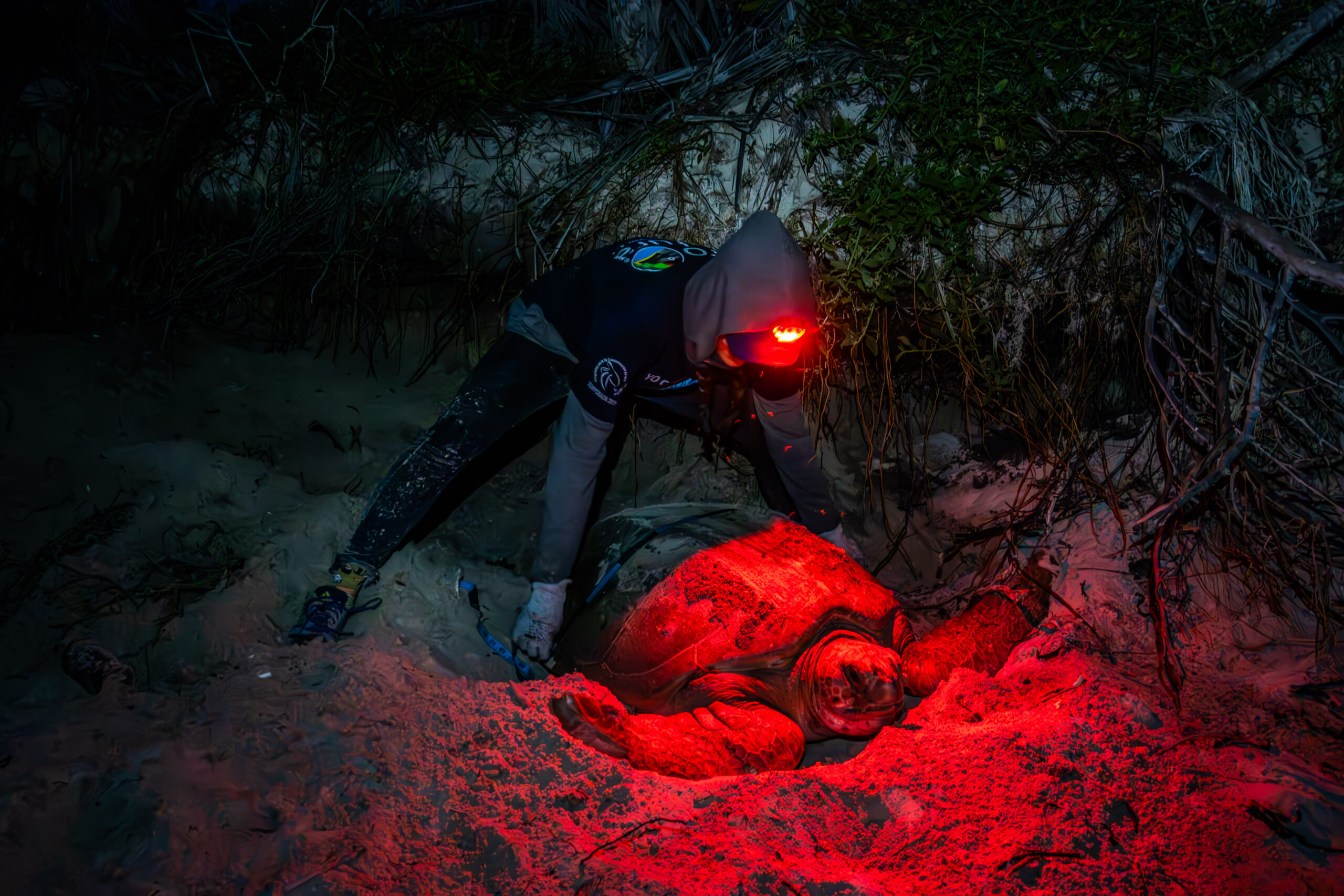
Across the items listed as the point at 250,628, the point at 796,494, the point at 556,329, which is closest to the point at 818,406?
the point at 796,494

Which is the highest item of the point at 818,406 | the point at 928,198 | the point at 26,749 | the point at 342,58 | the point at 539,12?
the point at 539,12

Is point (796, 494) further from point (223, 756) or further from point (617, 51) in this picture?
point (617, 51)

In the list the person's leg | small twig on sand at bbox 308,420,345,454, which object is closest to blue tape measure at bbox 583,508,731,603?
the person's leg

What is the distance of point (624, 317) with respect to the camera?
2.22 meters

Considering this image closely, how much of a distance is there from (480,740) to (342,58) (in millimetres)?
3370

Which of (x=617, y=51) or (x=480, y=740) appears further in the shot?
(x=617, y=51)

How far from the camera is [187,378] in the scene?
10.3 feet

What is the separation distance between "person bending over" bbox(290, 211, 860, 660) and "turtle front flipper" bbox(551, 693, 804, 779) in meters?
0.62

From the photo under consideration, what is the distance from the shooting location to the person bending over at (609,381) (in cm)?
203

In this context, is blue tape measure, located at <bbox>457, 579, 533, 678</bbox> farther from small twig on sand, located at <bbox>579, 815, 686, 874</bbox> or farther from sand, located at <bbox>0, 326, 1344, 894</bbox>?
small twig on sand, located at <bbox>579, 815, 686, 874</bbox>

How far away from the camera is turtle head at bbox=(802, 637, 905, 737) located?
6.61ft

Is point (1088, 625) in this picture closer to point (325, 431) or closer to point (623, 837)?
point (623, 837)

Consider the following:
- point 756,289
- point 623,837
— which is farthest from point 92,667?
point 756,289

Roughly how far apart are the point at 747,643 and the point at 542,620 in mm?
797
